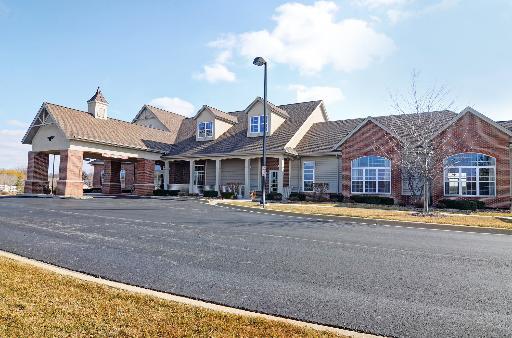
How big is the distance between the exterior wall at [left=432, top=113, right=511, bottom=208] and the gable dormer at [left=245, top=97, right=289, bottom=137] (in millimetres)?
13182

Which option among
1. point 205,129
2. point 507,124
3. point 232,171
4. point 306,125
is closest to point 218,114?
point 205,129

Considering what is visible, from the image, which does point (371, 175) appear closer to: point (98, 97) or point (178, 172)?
point (178, 172)

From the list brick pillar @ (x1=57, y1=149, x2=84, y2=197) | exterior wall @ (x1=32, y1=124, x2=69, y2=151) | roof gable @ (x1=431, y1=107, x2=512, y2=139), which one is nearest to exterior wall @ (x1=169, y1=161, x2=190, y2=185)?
brick pillar @ (x1=57, y1=149, x2=84, y2=197)

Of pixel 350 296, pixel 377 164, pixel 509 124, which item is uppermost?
pixel 509 124

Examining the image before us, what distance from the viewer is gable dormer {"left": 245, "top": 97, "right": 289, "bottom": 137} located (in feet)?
101

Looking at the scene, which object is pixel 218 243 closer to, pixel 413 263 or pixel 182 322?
pixel 413 263

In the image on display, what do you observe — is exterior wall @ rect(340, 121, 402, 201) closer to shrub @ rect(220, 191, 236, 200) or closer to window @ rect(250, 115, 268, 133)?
window @ rect(250, 115, 268, 133)

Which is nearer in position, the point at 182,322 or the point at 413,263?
the point at 182,322

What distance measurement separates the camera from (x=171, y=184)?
33969mm

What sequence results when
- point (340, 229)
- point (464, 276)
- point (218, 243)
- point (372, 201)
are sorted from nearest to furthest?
point (464, 276)
point (218, 243)
point (340, 229)
point (372, 201)

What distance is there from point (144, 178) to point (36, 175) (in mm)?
9230

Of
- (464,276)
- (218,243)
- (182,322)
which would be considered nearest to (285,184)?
(218,243)

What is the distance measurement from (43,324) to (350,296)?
3874mm

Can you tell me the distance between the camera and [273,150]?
27.7 metres
